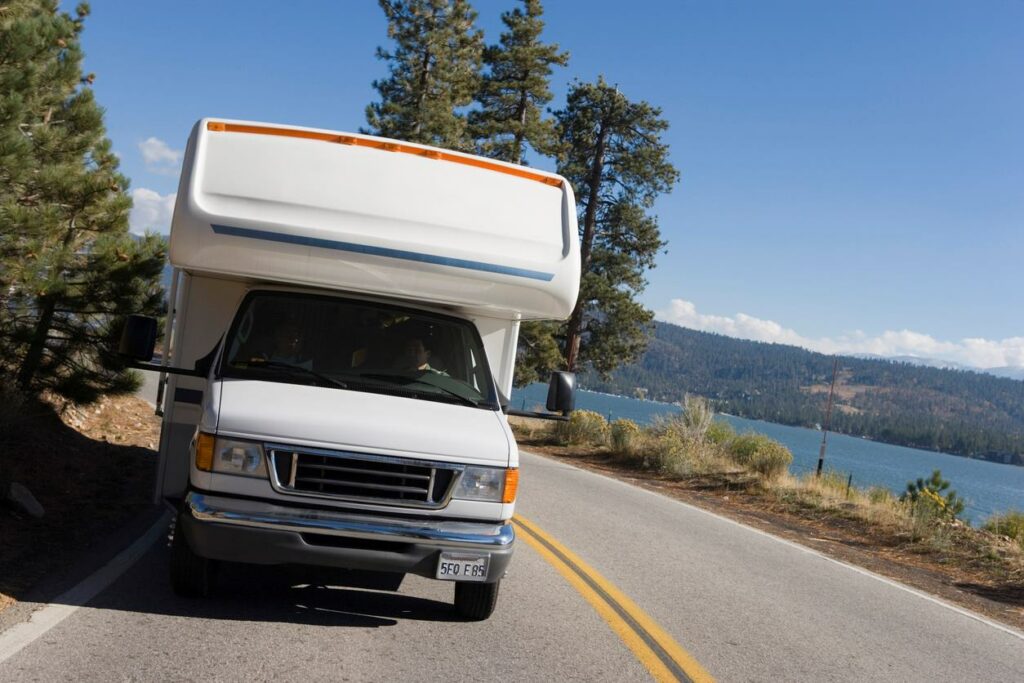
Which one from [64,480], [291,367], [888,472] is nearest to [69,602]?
[291,367]

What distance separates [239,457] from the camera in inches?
205

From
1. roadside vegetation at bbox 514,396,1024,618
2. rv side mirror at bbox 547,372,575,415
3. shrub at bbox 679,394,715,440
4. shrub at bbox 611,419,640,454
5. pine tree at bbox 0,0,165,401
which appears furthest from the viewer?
shrub at bbox 679,394,715,440

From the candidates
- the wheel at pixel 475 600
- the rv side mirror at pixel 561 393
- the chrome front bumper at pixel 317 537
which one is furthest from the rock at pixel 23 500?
the rv side mirror at pixel 561 393

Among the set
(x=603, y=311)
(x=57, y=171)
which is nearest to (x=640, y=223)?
(x=603, y=311)

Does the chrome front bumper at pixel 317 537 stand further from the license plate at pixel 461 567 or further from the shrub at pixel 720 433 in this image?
the shrub at pixel 720 433

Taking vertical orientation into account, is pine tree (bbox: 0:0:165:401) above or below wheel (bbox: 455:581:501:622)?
above

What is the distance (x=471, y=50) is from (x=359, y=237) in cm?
3272

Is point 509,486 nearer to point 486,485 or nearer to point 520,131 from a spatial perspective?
point 486,485

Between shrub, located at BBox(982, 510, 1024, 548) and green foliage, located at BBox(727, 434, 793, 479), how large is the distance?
3849 mm

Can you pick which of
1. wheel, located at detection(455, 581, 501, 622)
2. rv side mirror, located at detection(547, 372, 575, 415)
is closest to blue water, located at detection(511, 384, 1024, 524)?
rv side mirror, located at detection(547, 372, 575, 415)

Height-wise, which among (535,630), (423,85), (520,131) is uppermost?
(423,85)

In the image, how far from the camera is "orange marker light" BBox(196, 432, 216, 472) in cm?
519

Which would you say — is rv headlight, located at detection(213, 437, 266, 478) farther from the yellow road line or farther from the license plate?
the yellow road line

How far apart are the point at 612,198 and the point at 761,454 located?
69.6 feet
